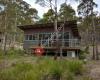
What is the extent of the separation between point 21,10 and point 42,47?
63.8 feet

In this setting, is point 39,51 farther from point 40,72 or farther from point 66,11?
point 40,72

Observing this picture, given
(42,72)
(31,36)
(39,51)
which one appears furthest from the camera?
(31,36)

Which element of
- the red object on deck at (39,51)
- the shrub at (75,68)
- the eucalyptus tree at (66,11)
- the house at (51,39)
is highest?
the eucalyptus tree at (66,11)

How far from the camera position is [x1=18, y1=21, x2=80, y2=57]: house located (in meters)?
25.4

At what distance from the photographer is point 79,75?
1138 cm

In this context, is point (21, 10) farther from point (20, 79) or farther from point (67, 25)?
point (20, 79)

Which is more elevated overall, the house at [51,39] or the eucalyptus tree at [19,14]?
the eucalyptus tree at [19,14]

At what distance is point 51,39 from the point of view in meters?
26.2

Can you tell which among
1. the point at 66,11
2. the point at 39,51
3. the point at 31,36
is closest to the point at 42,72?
the point at 39,51

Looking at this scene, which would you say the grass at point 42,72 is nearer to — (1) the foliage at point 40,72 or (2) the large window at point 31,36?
(1) the foliage at point 40,72

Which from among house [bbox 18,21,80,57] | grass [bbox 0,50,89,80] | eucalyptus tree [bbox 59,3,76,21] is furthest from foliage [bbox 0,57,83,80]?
eucalyptus tree [bbox 59,3,76,21]

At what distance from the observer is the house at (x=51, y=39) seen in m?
25.4

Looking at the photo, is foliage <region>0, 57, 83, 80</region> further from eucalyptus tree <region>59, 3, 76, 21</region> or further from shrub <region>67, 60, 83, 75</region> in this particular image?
eucalyptus tree <region>59, 3, 76, 21</region>

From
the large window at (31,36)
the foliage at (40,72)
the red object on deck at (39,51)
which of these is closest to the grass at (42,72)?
the foliage at (40,72)
